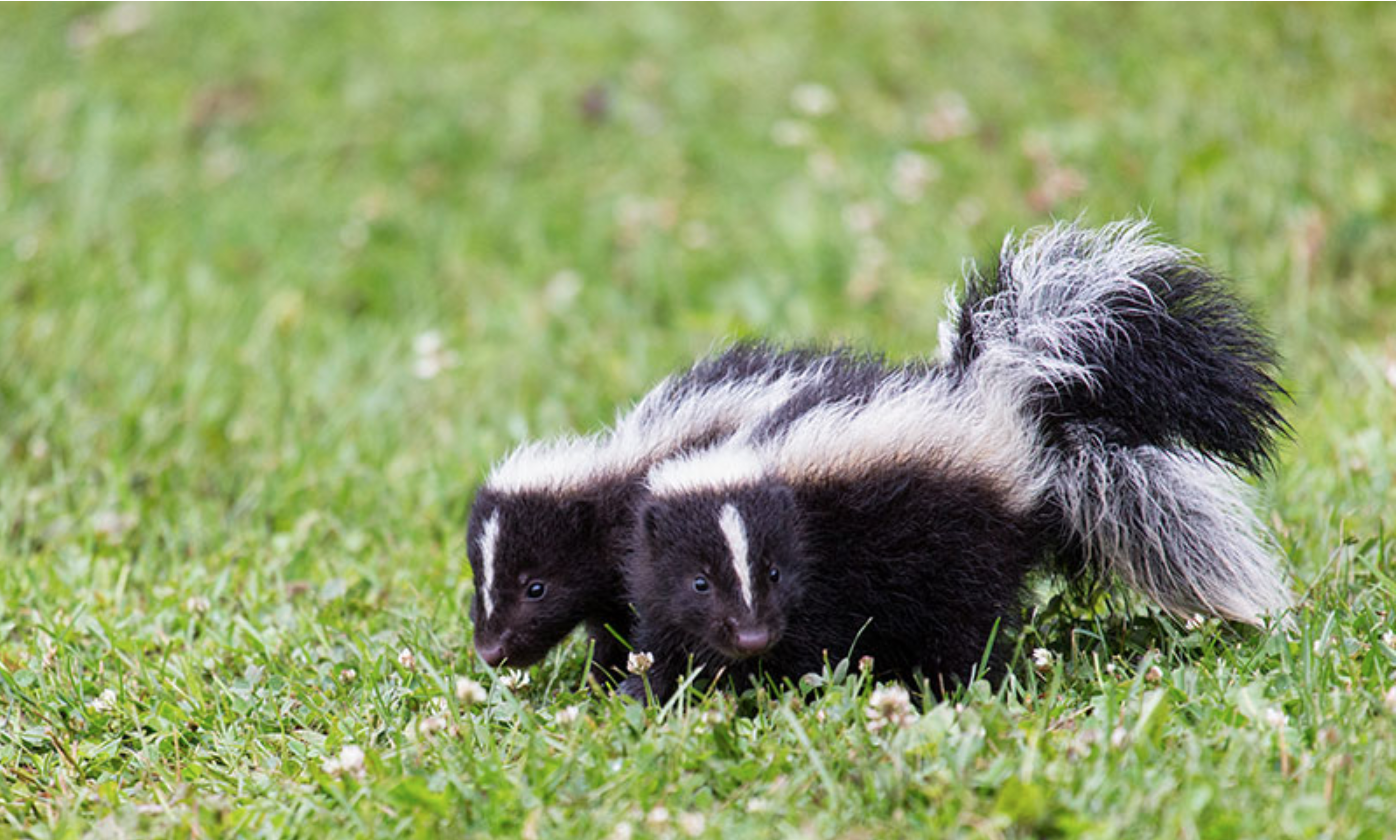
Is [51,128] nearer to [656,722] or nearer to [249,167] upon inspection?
[249,167]

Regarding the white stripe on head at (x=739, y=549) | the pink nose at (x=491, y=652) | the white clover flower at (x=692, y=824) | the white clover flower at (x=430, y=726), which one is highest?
the white stripe on head at (x=739, y=549)

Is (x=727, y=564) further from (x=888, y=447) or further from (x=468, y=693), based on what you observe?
(x=468, y=693)

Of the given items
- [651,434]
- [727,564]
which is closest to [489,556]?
[651,434]

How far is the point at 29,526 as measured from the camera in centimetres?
596

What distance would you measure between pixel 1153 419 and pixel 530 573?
67.9 inches

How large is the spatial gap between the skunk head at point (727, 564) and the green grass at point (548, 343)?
0.64 feet

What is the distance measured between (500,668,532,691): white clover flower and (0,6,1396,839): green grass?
0.12ft

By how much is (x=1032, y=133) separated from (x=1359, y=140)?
166 cm

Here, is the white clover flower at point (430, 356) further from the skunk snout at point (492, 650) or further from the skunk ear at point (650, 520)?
the skunk ear at point (650, 520)

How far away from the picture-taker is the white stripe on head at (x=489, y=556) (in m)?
4.50

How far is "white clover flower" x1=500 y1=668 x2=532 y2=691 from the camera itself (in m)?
4.48

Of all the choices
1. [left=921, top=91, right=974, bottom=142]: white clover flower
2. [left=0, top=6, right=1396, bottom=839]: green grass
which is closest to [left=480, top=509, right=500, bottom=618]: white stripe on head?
[left=0, top=6, right=1396, bottom=839]: green grass

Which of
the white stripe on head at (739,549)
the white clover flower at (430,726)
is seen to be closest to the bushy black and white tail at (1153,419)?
the white stripe on head at (739,549)

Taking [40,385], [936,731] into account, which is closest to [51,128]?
[40,385]
